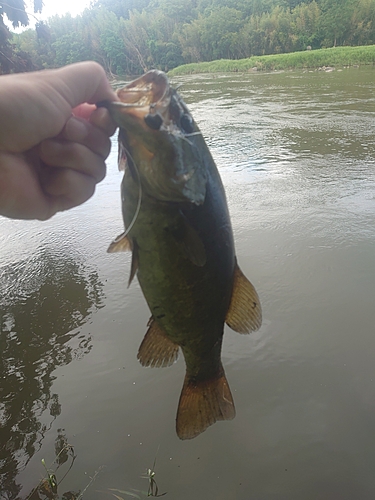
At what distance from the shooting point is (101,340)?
12.1ft

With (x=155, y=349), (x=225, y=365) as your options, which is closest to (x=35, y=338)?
(x=225, y=365)

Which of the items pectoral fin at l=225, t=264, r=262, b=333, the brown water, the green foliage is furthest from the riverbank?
pectoral fin at l=225, t=264, r=262, b=333

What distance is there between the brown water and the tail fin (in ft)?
2.55

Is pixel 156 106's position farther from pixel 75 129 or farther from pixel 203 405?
pixel 203 405

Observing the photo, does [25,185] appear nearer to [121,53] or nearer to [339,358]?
[339,358]

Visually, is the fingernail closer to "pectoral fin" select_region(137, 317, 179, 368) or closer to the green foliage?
"pectoral fin" select_region(137, 317, 179, 368)

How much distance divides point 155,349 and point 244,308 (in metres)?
0.54

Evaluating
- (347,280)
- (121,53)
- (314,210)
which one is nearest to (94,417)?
(347,280)

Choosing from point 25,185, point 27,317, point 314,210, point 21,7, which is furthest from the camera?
point 21,7

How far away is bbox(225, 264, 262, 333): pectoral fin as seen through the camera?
184 centimetres

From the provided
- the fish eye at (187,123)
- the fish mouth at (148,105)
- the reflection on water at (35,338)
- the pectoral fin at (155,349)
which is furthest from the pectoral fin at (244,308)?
the reflection on water at (35,338)

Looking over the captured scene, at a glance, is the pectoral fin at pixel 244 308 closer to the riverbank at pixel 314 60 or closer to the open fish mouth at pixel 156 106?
the open fish mouth at pixel 156 106

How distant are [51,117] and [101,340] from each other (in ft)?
8.69

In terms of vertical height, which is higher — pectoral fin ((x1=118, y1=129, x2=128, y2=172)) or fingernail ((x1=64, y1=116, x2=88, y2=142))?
fingernail ((x1=64, y1=116, x2=88, y2=142))
